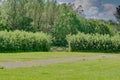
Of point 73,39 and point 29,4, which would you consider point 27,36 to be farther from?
point 29,4

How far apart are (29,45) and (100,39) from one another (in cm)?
1280

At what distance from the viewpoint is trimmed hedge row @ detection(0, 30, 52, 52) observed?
2028 inches

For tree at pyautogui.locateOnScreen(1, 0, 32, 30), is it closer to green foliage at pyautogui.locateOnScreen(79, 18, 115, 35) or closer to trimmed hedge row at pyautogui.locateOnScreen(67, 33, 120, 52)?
green foliage at pyautogui.locateOnScreen(79, 18, 115, 35)

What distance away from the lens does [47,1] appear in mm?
98062

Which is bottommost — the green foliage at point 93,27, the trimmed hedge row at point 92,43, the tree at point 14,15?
the trimmed hedge row at point 92,43

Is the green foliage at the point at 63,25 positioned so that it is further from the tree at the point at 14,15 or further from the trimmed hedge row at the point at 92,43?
the trimmed hedge row at the point at 92,43

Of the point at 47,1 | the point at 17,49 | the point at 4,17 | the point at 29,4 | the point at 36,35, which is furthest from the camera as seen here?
the point at 47,1

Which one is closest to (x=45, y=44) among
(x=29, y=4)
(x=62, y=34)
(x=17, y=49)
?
(x=17, y=49)

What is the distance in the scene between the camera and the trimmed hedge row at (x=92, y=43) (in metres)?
59.6

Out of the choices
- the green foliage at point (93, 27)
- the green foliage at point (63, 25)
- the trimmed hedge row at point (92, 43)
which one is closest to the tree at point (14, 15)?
the green foliage at point (63, 25)

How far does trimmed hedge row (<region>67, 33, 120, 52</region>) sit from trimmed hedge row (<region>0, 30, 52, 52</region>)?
4.26m

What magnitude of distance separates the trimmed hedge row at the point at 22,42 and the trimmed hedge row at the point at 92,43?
14.0 ft

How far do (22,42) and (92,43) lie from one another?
12327mm

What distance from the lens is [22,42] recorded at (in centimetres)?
5425
